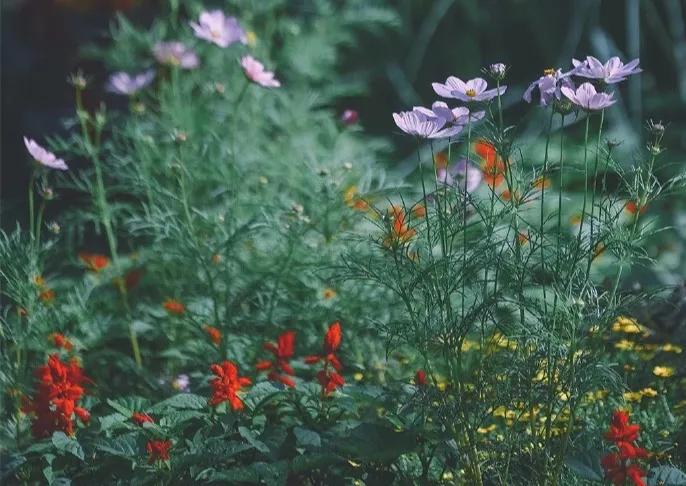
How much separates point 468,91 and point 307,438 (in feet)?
2.53

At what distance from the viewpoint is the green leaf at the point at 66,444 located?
2305 mm

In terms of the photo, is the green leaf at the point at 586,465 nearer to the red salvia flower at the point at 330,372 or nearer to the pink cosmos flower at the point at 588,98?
the red salvia flower at the point at 330,372

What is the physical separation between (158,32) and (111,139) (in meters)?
0.88

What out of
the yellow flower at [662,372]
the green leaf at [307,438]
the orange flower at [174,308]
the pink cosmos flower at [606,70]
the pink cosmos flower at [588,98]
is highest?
the pink cosmos flower at [606,70]

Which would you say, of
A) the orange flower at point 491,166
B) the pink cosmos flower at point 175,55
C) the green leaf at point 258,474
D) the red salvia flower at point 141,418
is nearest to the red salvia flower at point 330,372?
the green leaf at point 258,474

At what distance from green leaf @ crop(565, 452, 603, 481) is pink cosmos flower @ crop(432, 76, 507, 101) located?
0.72 metres

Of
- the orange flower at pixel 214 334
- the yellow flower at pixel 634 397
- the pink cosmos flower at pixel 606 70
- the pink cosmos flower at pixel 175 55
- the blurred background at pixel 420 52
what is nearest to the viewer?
the pink cosmos flower at pixel 606 70

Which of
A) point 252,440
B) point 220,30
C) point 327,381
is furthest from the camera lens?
point 220,30

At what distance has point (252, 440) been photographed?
2.30m

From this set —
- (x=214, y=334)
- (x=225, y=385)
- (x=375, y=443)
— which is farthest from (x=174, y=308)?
(x=375, y=443)

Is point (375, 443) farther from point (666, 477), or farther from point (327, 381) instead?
point (666, 477)

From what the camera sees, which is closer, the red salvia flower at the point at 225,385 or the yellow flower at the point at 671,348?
the red salvia flower at the point at 225,385

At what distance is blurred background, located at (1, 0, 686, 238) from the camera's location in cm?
511

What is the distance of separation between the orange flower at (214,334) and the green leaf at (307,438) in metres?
0.59
